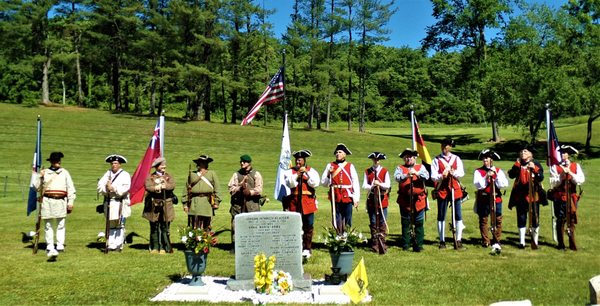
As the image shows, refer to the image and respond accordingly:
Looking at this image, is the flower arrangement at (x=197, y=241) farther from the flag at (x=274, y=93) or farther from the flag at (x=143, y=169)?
the flag at (x=274, y=93)

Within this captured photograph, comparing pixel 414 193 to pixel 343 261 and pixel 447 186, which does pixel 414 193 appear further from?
pixel 343 261

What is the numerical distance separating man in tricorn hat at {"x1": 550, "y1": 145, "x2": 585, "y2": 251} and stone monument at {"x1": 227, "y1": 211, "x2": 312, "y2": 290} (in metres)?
6.35

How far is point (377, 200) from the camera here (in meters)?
11.6

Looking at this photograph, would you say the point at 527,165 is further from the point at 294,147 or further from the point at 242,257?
the point at 294,147

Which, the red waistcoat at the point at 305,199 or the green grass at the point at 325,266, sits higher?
the red waistcoat at the point at 305,199

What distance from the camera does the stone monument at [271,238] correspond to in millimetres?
8977

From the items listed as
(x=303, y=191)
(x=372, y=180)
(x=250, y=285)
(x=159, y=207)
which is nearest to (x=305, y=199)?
(x=303, y=191)

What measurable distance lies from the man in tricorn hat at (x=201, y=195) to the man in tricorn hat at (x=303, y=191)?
66.7 inches

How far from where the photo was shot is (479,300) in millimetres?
7953

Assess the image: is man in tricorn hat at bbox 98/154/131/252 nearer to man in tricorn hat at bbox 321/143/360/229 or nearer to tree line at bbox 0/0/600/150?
man in tricorn hat at bbox 321/143/360/229

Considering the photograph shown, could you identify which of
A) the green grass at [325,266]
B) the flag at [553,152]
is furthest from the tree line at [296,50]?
the flag at [553,152]

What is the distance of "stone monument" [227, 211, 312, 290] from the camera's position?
353 inches

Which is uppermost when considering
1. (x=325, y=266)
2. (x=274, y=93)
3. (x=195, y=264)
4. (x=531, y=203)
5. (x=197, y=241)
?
(x=274, y=93)

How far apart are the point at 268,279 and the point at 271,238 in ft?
2.81
